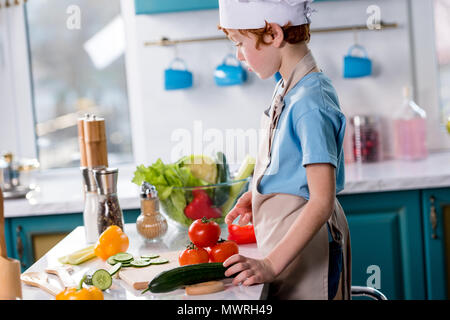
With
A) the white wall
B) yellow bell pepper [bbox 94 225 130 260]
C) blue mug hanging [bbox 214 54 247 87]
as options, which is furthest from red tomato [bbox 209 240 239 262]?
the white wall

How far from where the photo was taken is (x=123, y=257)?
1375mm

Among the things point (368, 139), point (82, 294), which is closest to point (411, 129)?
point (368, 139)

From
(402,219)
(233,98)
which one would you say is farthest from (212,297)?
(233,98)

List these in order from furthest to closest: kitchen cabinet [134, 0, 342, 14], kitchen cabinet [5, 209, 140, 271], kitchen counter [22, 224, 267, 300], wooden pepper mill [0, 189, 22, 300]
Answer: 1. kitchen cabinet [134, 0, 342, 14]
2. kitchen cabinet [5, 209, 140, 271]
3. kitchen counter [22, 224, 267, 300]
4. wooden pepper mill [0, 189, 22, 300]

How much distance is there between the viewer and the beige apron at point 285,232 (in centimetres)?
122

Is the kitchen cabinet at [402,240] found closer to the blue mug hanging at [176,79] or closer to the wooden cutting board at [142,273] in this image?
the blue mug hanging at [176,79]

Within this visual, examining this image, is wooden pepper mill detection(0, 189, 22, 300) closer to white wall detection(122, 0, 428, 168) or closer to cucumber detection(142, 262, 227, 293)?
cucumber detection(142, 262, 227, 293)

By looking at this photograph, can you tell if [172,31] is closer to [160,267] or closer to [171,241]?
[171,241]

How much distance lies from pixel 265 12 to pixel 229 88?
1.54 metres

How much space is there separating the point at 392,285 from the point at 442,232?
0.26 meters

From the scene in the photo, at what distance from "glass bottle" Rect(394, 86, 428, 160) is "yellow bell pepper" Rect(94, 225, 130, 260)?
5.19ft

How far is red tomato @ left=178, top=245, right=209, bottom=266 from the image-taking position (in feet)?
4.15
